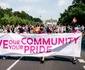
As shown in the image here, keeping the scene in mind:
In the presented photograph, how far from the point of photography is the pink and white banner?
1513 centimetres

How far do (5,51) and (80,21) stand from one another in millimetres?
80841

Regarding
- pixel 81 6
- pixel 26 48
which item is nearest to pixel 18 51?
pixel 26 48

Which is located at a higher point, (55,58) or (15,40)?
(15,40)

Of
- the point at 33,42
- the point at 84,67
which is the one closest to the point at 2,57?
the point at 33,42

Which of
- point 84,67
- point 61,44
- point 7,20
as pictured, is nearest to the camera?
point 84,67

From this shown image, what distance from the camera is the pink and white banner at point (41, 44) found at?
1513 cm

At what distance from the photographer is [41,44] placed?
1537 cm

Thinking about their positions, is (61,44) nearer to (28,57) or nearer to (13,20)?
(28,57)

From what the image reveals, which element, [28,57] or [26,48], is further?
[28,57]

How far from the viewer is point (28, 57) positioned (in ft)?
54.6

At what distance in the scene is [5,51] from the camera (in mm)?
15609

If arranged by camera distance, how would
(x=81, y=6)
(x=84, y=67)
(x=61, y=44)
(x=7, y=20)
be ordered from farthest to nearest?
(x=7, y=20), (x=81, y=6), (x=61, y=44), (x=84, y=67)

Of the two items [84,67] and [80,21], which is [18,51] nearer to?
[84,67]

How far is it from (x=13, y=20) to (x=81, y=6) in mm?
62900
